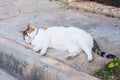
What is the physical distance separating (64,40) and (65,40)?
2cm

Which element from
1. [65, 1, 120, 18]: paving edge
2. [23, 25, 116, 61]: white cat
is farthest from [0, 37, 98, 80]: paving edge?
[65, 1, 120, 18]: paving edge

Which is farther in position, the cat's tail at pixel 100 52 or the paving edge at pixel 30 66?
the cat's tail at pixel 100 52

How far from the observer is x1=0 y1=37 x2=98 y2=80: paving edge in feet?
13.0

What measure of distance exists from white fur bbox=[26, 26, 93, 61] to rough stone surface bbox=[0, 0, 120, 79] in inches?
3.3

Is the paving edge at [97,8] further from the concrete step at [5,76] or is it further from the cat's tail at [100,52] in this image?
the concrete step at [5,76]

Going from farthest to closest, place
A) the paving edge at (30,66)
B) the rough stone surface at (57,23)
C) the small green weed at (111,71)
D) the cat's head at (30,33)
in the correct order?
the cat's head at (30,33) → the rough stone surface at (57,23) → the paving edge at (30,66) → the small green weed at (111,71)

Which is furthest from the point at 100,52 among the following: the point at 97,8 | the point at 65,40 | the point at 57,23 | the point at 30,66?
the point at 97,8

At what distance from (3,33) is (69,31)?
135 cm

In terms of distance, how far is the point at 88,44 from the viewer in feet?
14.0

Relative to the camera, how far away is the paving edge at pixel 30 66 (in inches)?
156

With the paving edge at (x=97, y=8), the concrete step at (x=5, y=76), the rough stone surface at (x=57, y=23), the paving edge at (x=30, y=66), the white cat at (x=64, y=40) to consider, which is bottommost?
the concrete step at (x=5, y=76)

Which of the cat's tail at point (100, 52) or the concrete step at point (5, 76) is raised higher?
the cat's tail at point (100, 52)

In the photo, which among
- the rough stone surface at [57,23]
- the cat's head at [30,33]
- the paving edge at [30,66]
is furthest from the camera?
the cat's head at [30,33]

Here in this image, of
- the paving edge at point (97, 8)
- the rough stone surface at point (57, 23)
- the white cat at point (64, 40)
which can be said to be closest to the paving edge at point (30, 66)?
the rough stone surface at point (57, 23)
